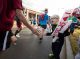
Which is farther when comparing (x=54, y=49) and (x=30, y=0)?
(x=30, y=0)

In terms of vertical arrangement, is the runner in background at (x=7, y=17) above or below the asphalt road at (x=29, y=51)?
above

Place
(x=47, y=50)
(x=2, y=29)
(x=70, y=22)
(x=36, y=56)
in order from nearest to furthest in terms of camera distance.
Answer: (x=2, y=29)
(x=70, y=22)
(x=36, y=56)
(x=47, y=50)

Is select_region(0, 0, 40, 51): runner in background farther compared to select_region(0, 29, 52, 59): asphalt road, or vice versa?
select_region(0, 29, 52, 59): asphalt road

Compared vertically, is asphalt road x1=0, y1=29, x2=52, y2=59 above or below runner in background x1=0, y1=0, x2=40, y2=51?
below

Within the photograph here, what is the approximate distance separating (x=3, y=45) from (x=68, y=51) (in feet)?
5.99

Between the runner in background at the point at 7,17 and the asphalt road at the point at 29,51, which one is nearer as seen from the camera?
the runner in background at the point at 7,17

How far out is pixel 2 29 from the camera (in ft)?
6.87

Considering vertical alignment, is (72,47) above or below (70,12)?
below

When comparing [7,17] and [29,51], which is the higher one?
[7,17]

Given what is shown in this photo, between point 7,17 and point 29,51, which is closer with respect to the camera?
point 7,17

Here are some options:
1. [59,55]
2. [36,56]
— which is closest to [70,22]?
[59,55]

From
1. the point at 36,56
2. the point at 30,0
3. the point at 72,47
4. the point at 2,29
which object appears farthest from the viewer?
the point at 30,0

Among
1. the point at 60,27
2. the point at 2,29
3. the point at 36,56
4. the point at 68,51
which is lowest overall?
the point at 36,56

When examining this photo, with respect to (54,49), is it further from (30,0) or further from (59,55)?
(30,0)
